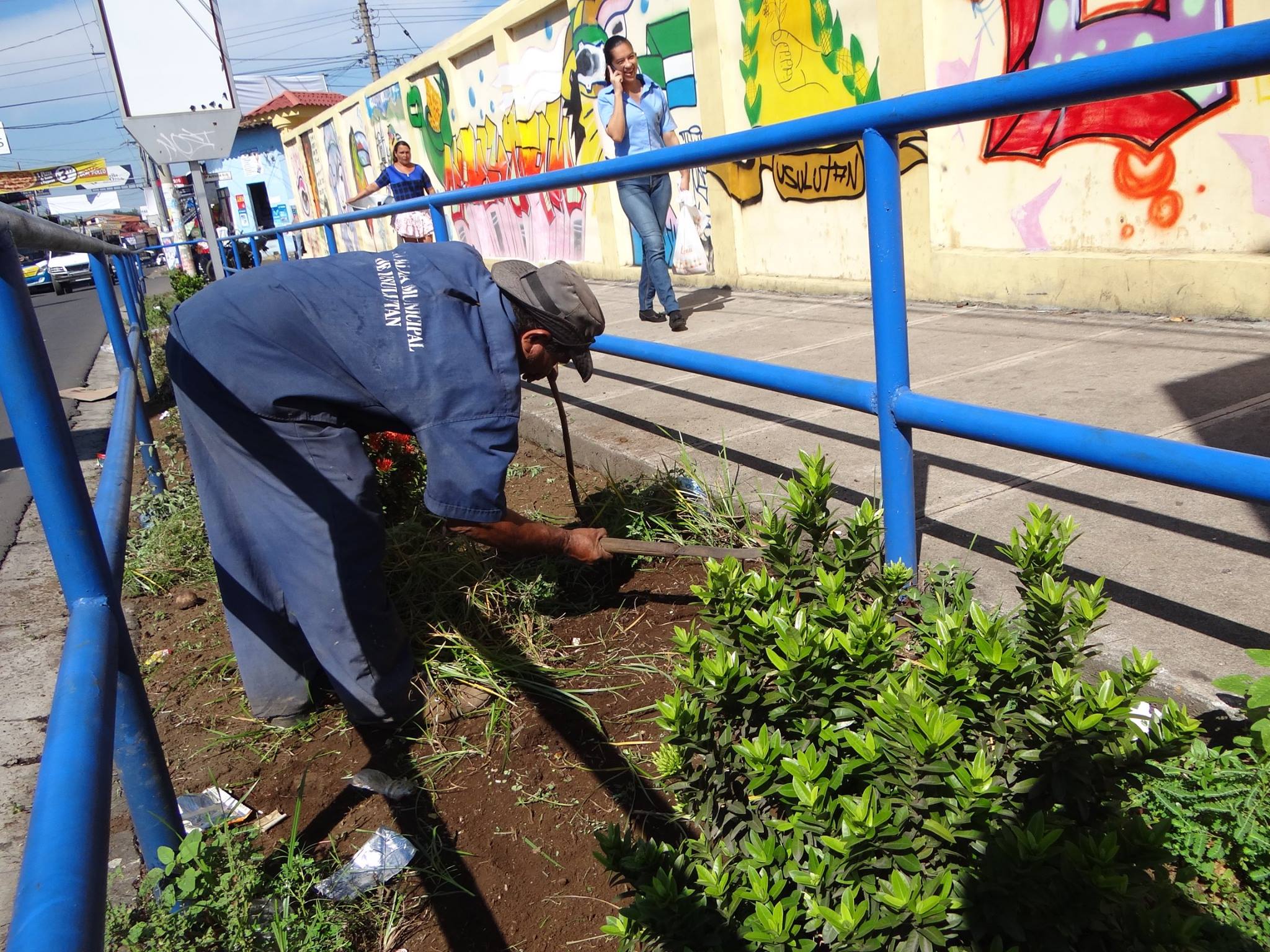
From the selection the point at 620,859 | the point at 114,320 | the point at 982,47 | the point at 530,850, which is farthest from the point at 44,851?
the point at 982,47

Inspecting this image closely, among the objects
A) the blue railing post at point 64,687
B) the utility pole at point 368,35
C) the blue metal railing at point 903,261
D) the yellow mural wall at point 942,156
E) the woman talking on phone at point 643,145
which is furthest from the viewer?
the utility pole at point 368,35

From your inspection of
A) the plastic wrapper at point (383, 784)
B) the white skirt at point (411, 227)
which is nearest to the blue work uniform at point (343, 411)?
the plastic wrapper at point (383, 784)

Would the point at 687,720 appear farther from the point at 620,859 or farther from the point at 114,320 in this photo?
the point at 114,320

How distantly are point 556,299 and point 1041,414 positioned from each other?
1.87m

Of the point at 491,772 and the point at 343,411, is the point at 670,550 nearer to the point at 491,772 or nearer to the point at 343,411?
the point at 491,772

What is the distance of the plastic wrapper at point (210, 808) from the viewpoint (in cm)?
216

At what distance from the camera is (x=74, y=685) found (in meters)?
1.02

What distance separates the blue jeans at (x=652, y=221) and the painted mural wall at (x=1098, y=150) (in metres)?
1.74

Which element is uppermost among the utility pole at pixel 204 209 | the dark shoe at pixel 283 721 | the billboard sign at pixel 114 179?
the billboard sign at pixel 114 179

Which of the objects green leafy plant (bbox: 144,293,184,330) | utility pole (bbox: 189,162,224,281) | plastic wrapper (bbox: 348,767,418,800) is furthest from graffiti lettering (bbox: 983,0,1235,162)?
green leafy plant (bbox: 144,293,184,330)

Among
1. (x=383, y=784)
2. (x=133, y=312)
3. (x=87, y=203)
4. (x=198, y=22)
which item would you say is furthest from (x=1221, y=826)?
(x=87, y=203)

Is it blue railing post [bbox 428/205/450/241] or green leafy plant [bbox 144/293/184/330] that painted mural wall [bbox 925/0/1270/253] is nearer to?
blue railing post [bbox 428/205/450/241]

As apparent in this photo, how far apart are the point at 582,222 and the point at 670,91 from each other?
277 cm

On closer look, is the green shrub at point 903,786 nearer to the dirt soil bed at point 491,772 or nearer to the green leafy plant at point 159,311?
the dirt soil bed at point 491,772
